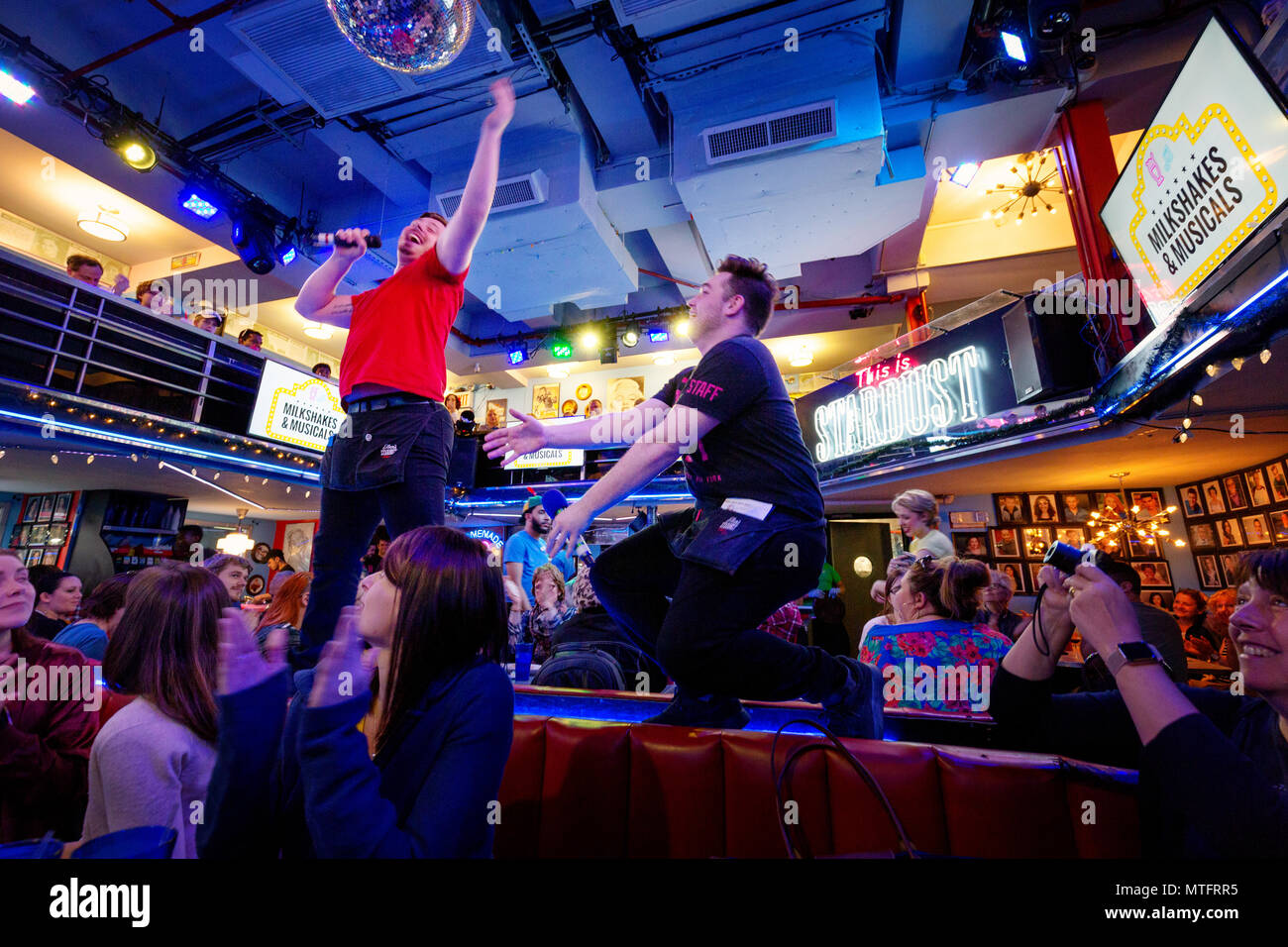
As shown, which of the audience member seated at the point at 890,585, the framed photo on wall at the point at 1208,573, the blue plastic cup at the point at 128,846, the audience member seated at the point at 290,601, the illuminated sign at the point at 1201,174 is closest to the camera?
the blue plastic cup at the point at 128,846

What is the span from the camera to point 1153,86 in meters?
5.27

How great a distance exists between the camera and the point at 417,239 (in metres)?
2.13

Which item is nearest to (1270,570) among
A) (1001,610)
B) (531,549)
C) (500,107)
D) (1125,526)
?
(500,107)

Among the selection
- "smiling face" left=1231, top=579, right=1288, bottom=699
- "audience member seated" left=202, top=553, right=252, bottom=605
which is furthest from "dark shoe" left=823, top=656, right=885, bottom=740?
"audience member seated" left=202, top=553, right=252, bottom=605

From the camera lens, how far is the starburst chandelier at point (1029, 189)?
255 inches

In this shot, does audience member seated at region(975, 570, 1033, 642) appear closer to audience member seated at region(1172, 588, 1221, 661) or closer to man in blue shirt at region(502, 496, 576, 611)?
audience member seated at region(1172, 588, 1221, 661)

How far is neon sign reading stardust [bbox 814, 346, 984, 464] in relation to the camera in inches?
220

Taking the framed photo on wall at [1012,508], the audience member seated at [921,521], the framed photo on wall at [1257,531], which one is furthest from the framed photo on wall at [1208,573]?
the audience member seated at [921,521]

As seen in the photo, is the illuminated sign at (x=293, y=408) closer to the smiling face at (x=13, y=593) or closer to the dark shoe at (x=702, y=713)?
the smiling face at (x=13, y=593)

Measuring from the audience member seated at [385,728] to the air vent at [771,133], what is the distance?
511cm
